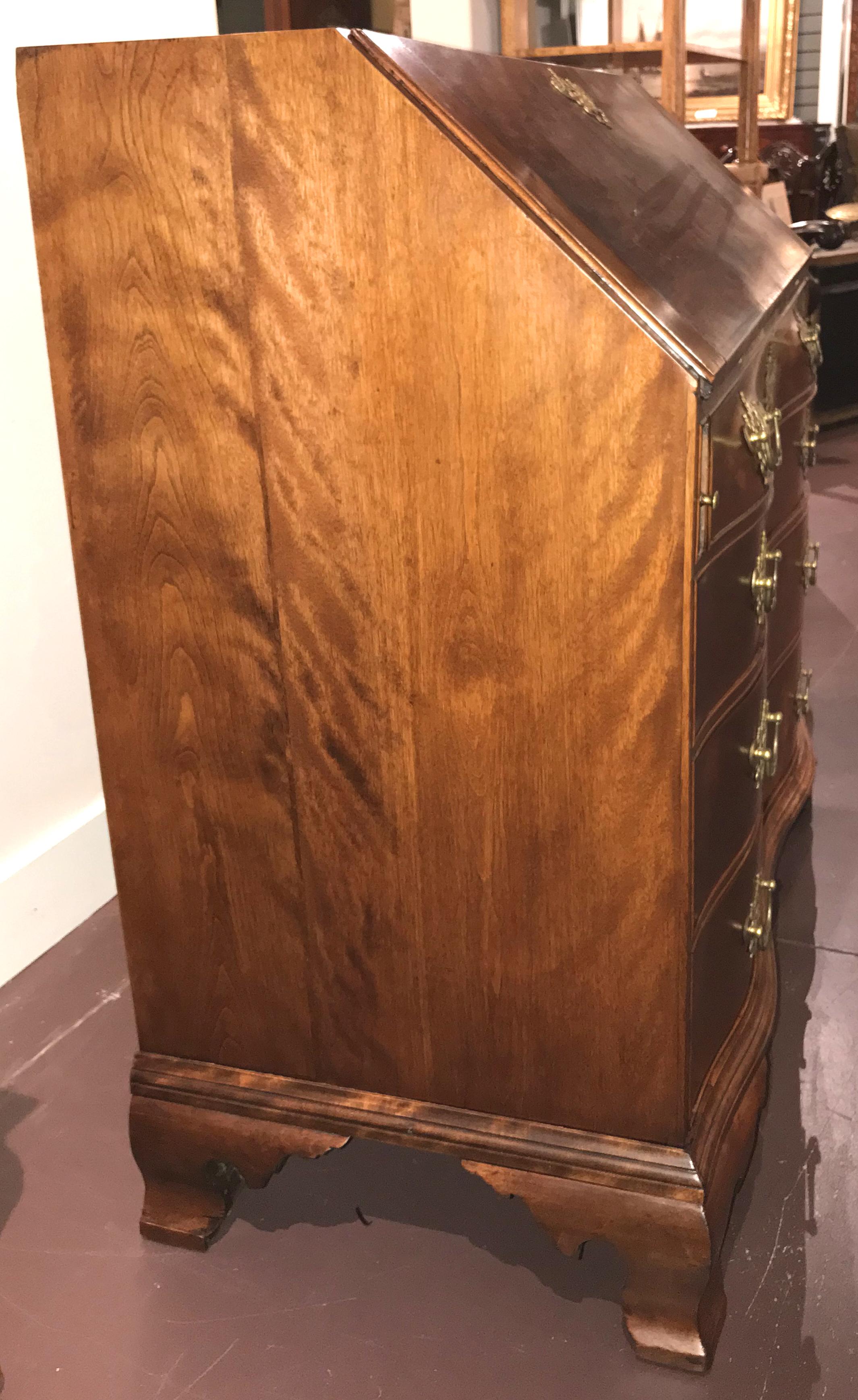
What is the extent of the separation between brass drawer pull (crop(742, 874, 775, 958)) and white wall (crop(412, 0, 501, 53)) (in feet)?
7.58

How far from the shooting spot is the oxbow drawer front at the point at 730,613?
1277 millimetres

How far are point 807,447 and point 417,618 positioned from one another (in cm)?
130

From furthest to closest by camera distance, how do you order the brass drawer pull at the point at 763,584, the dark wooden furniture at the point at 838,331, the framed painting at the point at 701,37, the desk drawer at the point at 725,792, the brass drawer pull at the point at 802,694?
the dark wooden furniture at the point at 838,331 → the framed painting at the point at 701,37 → the brass drawer pull at the point at 802,694 → the brass drawer pull at the point at 763,584 → the desk drawer at the point at 725,792

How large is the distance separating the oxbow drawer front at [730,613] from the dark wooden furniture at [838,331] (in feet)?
15.8

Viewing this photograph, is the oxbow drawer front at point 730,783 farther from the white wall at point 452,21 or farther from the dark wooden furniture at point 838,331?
the dark wooden furniture at point 838,331

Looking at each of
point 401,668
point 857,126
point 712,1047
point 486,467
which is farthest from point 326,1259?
point 857,126

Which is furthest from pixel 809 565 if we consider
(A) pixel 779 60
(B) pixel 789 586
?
(A) pixel 779 60

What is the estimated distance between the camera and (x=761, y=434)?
1.36m

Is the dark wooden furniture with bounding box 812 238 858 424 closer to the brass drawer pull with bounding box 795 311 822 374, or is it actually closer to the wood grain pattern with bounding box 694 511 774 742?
the brass drawer pull with bounding box 795 311 822 374

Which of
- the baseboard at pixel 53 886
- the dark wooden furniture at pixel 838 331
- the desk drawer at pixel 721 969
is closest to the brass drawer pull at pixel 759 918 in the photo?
the desk drawer at pixel 721 969

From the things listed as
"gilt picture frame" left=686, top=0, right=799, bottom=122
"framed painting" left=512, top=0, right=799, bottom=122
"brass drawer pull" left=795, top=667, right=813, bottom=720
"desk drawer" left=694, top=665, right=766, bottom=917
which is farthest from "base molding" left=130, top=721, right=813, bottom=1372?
"gilt picture frame" left=686, top=0, right=799, bottom=122

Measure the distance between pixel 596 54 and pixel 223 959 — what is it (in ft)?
9.19

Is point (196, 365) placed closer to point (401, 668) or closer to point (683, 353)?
point (401, 668)

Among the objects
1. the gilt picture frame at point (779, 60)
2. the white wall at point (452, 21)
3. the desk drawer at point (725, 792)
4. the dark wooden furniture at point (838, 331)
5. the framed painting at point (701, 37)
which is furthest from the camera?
the gilt picture frame at point (779, 60)
